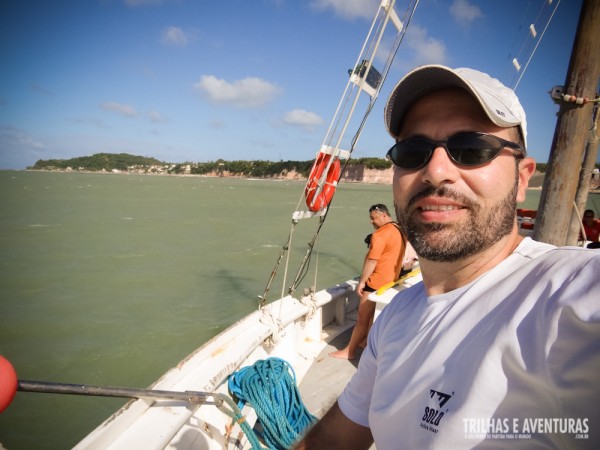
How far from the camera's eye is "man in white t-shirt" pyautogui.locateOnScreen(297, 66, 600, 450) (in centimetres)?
66

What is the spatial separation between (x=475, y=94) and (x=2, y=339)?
8626 mm

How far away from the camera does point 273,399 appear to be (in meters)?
2.48

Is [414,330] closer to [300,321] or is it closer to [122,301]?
[300,321]

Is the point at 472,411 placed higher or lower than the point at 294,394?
higher

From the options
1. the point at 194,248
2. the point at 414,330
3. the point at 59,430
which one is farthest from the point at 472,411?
the point at 194,248

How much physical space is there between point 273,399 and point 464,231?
208 cm

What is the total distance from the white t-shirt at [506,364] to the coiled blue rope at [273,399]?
1.62 m

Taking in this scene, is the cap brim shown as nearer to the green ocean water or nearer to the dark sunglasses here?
the dark sunglasses

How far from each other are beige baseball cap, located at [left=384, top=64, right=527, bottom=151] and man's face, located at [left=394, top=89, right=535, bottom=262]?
0.13ft

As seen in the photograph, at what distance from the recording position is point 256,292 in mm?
9250

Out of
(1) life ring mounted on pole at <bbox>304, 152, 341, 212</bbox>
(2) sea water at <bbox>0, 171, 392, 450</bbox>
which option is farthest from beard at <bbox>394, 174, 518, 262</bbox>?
(2) sea water at <bbox>0, 171, 392, 450</bbox>

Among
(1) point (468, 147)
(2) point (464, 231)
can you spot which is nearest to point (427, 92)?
(1) point (468, 147)

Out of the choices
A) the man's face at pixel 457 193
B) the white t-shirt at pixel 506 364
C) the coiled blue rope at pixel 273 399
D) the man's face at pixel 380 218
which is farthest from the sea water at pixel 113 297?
the white t-shirt at pixel 506 364

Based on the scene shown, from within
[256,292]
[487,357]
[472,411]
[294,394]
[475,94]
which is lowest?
[256,292]
